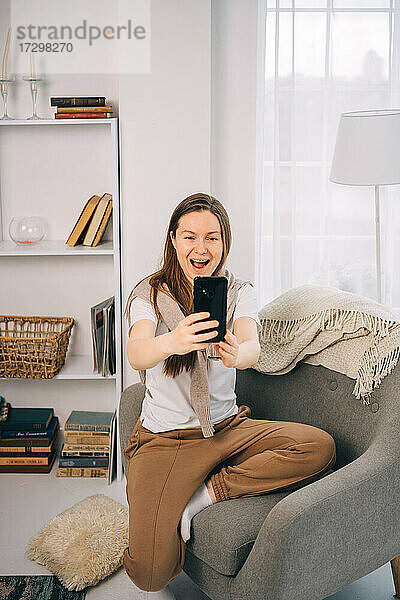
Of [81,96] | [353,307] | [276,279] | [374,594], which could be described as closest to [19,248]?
[81,96]

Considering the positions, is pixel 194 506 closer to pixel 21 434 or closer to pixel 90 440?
pixel 90 440

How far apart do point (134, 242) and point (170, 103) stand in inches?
21.3

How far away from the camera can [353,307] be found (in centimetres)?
205

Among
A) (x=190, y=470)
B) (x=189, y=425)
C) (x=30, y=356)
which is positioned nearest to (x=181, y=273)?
(x=189, y=425)

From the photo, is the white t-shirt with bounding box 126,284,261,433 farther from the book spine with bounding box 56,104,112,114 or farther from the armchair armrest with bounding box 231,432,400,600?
the book spine with bounding box 56,104,112,114

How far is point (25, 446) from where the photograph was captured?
2.88 m

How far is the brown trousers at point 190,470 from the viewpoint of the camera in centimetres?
174

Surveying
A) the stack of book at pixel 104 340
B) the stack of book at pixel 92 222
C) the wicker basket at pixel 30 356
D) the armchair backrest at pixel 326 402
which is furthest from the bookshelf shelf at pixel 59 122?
the armchair backrest at pixel 326 402

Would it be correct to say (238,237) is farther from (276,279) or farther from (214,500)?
(214,500)

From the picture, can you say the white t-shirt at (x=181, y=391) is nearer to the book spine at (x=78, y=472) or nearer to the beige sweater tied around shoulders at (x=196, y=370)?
the beige sweater tied around shoulders at (x=196, y=370)

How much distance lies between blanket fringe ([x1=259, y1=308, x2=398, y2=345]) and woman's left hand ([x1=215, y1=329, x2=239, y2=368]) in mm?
434

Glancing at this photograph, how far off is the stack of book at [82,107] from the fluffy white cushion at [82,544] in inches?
57.4

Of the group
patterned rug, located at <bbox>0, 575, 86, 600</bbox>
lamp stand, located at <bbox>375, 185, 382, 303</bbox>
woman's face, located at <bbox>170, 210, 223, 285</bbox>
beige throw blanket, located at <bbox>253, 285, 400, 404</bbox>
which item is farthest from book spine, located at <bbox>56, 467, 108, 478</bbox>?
lamp stand, located at <bbox>375, 185, 382, 303</bbox>

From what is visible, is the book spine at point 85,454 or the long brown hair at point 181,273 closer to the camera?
the long brown hair at point 181,273
